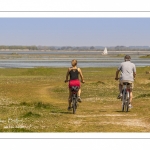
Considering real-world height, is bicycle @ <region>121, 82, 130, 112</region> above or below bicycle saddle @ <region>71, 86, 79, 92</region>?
below

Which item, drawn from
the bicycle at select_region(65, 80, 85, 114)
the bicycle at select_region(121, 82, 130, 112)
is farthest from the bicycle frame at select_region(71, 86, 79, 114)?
the bicycle at select_region(121, 82, 130, 112)

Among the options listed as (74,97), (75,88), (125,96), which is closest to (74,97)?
(74,97)

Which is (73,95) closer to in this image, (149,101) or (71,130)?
(71,130)

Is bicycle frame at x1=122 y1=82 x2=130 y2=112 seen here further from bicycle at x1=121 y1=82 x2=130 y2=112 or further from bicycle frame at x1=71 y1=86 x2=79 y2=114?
bicycle frame at x1=71 y1=86 x2=79 y2=114

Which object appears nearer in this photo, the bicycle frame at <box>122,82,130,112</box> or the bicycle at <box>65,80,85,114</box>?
the bicycle at <box>65,80,85,114</box>

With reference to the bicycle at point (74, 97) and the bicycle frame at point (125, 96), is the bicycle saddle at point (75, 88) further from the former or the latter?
the bicycle frame at point (125, 96)

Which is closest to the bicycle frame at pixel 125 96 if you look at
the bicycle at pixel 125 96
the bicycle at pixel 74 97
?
the bicycle at pixel 125 96

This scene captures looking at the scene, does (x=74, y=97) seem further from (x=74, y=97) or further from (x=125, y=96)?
(x=125, y=96)

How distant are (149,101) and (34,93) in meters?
10.4

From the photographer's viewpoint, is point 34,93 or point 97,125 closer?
point 97,125
